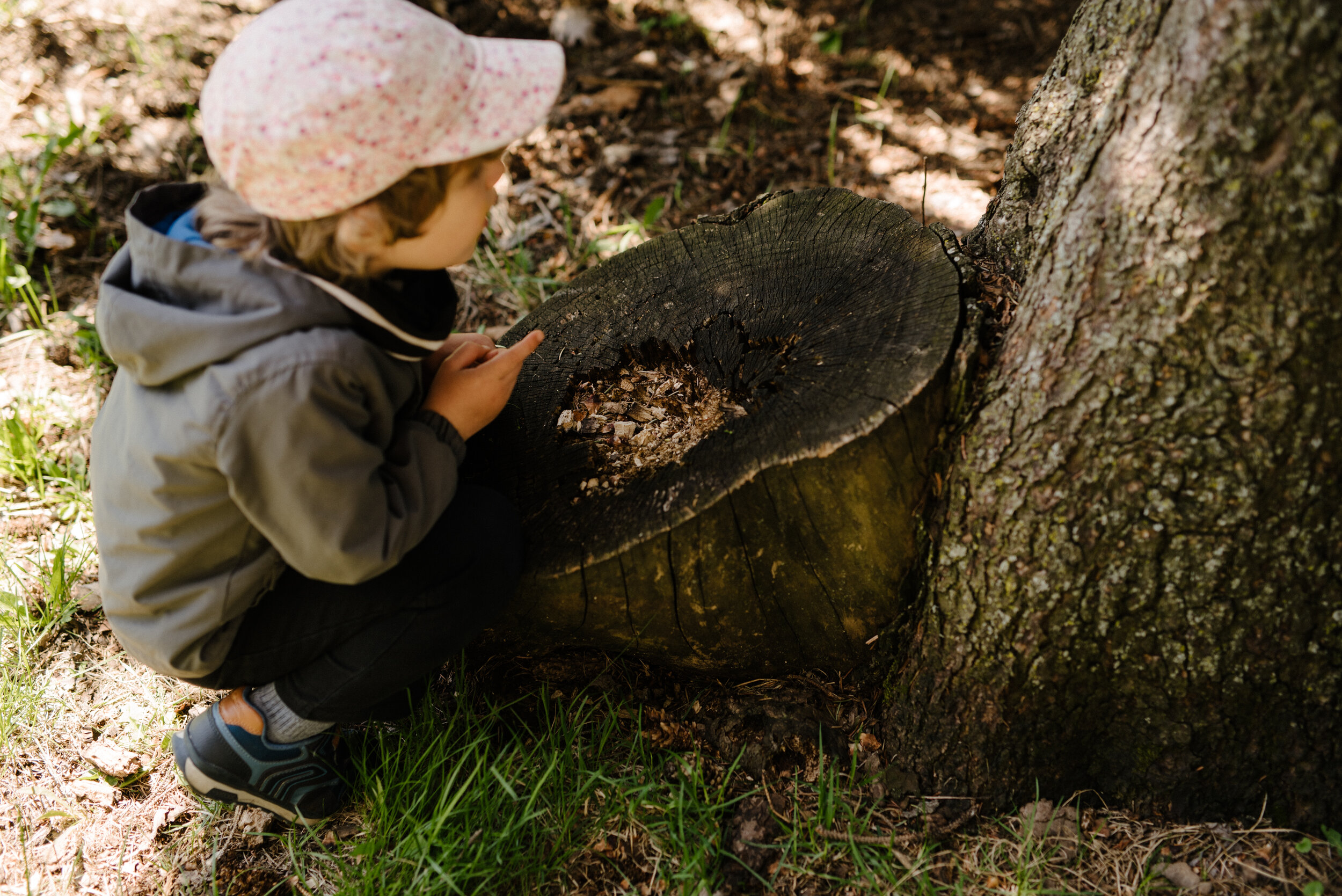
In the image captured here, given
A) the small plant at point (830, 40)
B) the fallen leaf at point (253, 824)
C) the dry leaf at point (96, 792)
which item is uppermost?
the small plant at point (830, 40)

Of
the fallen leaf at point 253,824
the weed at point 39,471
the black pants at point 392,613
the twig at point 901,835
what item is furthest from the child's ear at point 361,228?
the weed at point 39,471

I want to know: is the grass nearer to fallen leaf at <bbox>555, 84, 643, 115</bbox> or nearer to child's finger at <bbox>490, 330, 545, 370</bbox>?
child's finger at <bbox>490, 330, 545, 370</bbox>

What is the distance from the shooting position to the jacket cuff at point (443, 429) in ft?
5.41

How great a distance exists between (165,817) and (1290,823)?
7.77 feet

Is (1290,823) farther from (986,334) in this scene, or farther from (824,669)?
(986,334)

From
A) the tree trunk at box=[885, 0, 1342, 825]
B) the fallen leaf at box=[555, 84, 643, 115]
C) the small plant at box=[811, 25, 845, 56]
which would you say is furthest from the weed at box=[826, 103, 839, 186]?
the tree trunk at box=[885, 0, 1342, 825]

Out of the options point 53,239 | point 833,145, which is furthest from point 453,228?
point 53,239

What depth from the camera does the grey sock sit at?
70.6 inches

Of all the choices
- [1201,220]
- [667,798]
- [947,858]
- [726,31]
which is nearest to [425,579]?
[667,798]

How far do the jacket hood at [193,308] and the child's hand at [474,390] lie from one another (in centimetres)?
29

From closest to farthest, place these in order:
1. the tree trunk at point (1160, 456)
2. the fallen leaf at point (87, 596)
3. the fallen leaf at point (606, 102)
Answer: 1. the tree trunk at point (1160, 456)
2. the fallen leaf at point (87, 596)
3. the fallen leaf at point (606, 102)

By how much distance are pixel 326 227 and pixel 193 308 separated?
263 millimetres

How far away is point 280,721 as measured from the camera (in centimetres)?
179

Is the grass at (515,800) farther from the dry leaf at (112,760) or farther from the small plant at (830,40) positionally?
the small plant at (830,40)
